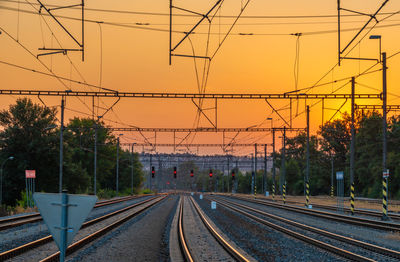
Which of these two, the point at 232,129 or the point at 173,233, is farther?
the point at 232,129

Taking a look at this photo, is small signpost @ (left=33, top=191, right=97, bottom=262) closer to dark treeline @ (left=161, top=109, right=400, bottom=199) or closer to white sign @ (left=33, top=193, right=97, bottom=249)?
white sign @ (left=33, top=193, right=97, bottom=249)

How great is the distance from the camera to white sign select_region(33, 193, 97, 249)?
6457mm

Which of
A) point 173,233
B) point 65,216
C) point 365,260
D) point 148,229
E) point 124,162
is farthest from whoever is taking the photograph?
point 124,162

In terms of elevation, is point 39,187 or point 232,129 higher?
point 232,129

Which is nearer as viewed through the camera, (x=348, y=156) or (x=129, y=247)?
(x=129, y=247)

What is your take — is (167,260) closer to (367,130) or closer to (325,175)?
(367,130)

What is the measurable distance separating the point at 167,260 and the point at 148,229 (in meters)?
10.8

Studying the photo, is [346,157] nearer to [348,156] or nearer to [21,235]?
[348,156]

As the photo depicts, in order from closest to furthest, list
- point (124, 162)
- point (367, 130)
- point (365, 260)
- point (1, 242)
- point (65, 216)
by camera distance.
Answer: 1. point (65, 216)
2. point (365, 260)
3. point (1, 242)
4. point (367, 130)
5. point (124, 162)

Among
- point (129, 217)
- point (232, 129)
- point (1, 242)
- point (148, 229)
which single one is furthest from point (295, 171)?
point (1, 242)

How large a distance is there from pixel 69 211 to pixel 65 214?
0.07m

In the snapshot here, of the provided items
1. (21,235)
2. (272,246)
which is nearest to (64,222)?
(272,246)

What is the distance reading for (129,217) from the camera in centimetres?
3331

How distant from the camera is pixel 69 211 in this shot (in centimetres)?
649
